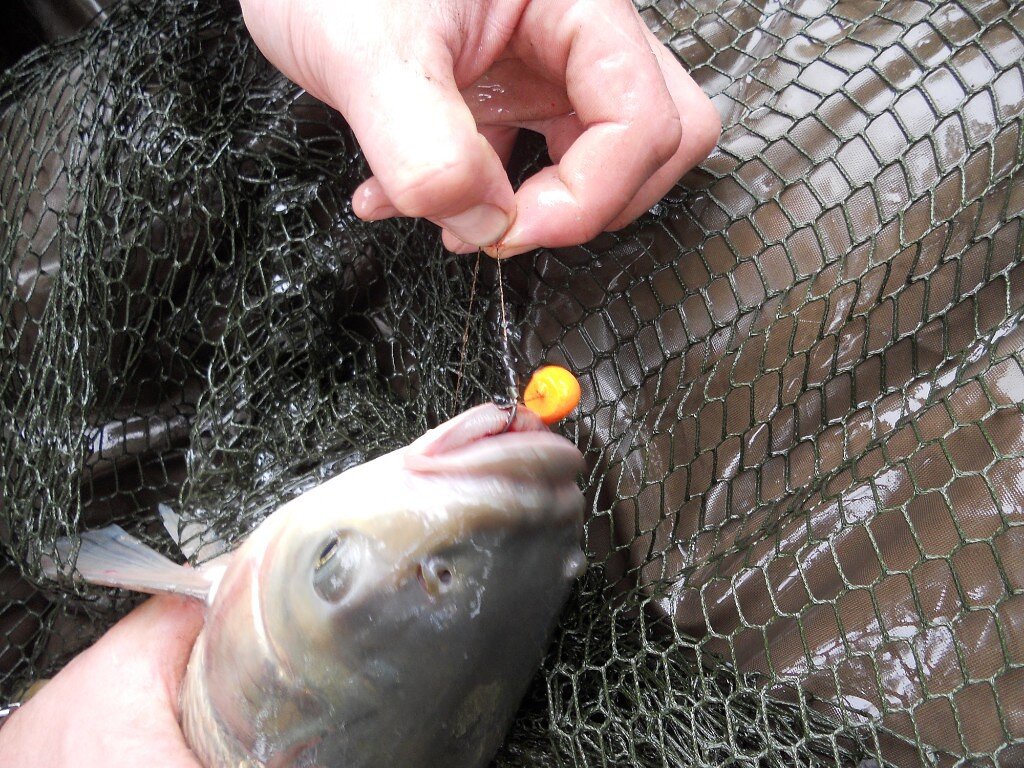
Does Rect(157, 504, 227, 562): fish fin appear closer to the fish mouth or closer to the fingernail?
the fish mouth

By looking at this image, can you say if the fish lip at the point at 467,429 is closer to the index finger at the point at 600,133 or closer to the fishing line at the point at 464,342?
the index finger at the point at 600,133

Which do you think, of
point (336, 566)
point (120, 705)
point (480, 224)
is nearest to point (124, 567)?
point (120, 705)

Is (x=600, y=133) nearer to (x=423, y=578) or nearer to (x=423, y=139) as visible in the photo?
(x=423, y=139)

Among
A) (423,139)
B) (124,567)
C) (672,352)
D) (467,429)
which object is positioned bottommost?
(672,352)

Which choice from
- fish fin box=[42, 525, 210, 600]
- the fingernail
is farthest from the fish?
the fingernail

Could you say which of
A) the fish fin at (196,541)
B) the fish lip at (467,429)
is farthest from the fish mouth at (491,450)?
the fish fin at (196,541)

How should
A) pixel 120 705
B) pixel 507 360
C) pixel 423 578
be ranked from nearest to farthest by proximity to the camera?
pixel 423 578 < pixel 120 705 < pixel 507 360

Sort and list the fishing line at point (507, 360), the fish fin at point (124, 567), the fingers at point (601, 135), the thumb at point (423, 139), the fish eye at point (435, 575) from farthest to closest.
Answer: the fishing line at point (507, 360) → the fish fin at point (124, 567) → the fingers at point (601, 135) → the fish eye at point (435, 575) → the thumb at point (423, 139)

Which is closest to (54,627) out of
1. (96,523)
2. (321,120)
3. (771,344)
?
(96,523)
